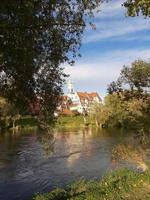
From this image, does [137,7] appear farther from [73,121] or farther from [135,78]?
[73,121]

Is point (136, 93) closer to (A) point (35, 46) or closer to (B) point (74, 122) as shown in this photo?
(A) point (35, 46)

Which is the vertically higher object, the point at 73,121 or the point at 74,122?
the point at 73,121

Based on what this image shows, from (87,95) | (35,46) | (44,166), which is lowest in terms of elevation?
(44,166)

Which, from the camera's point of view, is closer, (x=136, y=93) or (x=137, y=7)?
(x=137, y=7)

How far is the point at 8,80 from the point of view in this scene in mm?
15883

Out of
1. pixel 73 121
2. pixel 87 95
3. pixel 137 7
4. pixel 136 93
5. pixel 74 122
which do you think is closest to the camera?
pixel 137 7

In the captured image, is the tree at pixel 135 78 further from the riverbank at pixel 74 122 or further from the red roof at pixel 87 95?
the red roof at pixel 87 95

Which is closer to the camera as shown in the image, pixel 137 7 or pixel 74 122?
pixel 137 7

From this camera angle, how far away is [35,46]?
14.7 m

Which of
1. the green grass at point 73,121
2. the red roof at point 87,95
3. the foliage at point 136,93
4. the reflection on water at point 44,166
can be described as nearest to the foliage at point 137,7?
the reflection on water at point 44,166

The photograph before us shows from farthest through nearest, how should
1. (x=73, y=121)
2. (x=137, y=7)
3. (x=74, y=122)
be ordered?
(x=73, y=121) → (x=74, y=122) → (x=137, y=7)

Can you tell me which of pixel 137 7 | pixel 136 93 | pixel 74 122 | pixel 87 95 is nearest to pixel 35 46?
pixel 137 7

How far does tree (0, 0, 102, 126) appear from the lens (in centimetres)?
1327

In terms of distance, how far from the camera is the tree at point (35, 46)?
13267 mm
